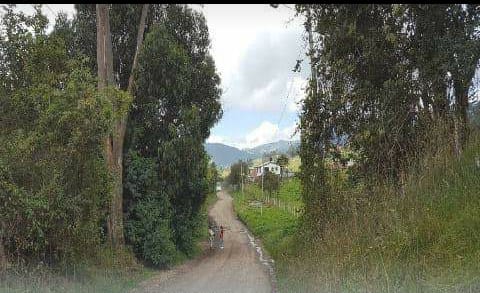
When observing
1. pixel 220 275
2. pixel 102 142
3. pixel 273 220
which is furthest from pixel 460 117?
pixel 273 220

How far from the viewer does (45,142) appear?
1169cm

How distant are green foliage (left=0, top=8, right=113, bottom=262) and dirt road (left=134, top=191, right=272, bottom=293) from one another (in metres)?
4.20

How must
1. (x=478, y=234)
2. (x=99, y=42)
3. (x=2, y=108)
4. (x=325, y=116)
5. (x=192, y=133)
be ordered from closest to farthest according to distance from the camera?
(x=478, y=234)
(x=2, y=108)
(x=325, y=116)
(x=99, y=42)
(x=192, y=133)

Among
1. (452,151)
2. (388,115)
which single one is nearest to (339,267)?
(452,151)

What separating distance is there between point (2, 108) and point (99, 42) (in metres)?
8.28

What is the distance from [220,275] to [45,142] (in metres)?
10.3

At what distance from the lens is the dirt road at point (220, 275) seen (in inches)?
617

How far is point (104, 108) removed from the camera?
1241 cm

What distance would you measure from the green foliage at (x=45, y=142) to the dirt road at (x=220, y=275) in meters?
4.20

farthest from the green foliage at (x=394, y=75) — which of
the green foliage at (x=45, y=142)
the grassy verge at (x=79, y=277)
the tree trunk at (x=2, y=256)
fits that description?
the tree trunk at (x=2, y=256)

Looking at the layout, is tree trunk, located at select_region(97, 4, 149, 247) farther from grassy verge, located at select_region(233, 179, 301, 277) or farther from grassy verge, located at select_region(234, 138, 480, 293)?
grassy verge, located at select_region(234, 138, 480, 293)

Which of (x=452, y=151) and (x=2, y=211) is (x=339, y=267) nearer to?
(x=452, y=151)

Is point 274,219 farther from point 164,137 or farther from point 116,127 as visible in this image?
point 116,127

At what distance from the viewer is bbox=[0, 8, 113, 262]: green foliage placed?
11.3 m
